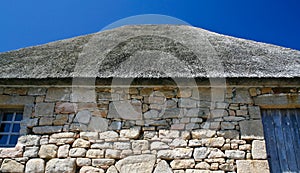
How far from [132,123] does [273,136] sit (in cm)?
214

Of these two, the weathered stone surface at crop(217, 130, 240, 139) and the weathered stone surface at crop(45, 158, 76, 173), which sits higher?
the weathered stone surface at crop(217, 130, 240, 139)

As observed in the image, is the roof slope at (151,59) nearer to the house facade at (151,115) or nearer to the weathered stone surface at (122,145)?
the house facade at (151,115)

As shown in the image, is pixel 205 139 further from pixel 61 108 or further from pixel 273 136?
pixel 61 108

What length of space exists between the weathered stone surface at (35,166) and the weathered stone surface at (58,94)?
→ 946 millimetres

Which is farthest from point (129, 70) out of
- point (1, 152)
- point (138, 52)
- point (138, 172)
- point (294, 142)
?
point (294, 142)

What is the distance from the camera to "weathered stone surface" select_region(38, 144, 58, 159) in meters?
3.42

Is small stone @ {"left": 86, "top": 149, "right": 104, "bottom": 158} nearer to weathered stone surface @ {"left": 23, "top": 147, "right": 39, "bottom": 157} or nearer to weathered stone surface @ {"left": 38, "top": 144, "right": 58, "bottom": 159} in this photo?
weathered stone surface @ {"left": 38, "top": 144, "right": 58, "bottom": 159}

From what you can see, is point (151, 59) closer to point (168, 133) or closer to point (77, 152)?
point (168, 133)

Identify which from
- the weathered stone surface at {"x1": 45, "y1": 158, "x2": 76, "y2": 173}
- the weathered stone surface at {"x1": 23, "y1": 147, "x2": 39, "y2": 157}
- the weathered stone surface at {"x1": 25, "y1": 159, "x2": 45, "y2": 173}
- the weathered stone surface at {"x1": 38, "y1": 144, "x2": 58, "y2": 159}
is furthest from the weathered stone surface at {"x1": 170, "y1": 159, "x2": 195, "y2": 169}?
the weathered stone surface at {"x1": 23, "y1": 147, "x2": 39, "y2": 157}

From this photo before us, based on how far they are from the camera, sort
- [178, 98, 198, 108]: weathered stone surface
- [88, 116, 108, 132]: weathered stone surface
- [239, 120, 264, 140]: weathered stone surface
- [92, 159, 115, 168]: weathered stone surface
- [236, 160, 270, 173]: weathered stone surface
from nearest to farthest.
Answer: [236, 160, 270, 173]: weathered stone surface → [92, 159, 115, 168]: weathered stone surface → [239, 120, 264, 140]: weathered stone surface → [88, 116, 108, 132]: weathered stone surface → [178, 98, 198, 108]: weathered stone surface

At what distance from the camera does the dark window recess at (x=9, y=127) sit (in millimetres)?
3711

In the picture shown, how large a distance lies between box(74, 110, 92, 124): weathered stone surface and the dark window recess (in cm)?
97

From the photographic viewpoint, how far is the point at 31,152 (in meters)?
3.45

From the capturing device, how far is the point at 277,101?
373 cm
